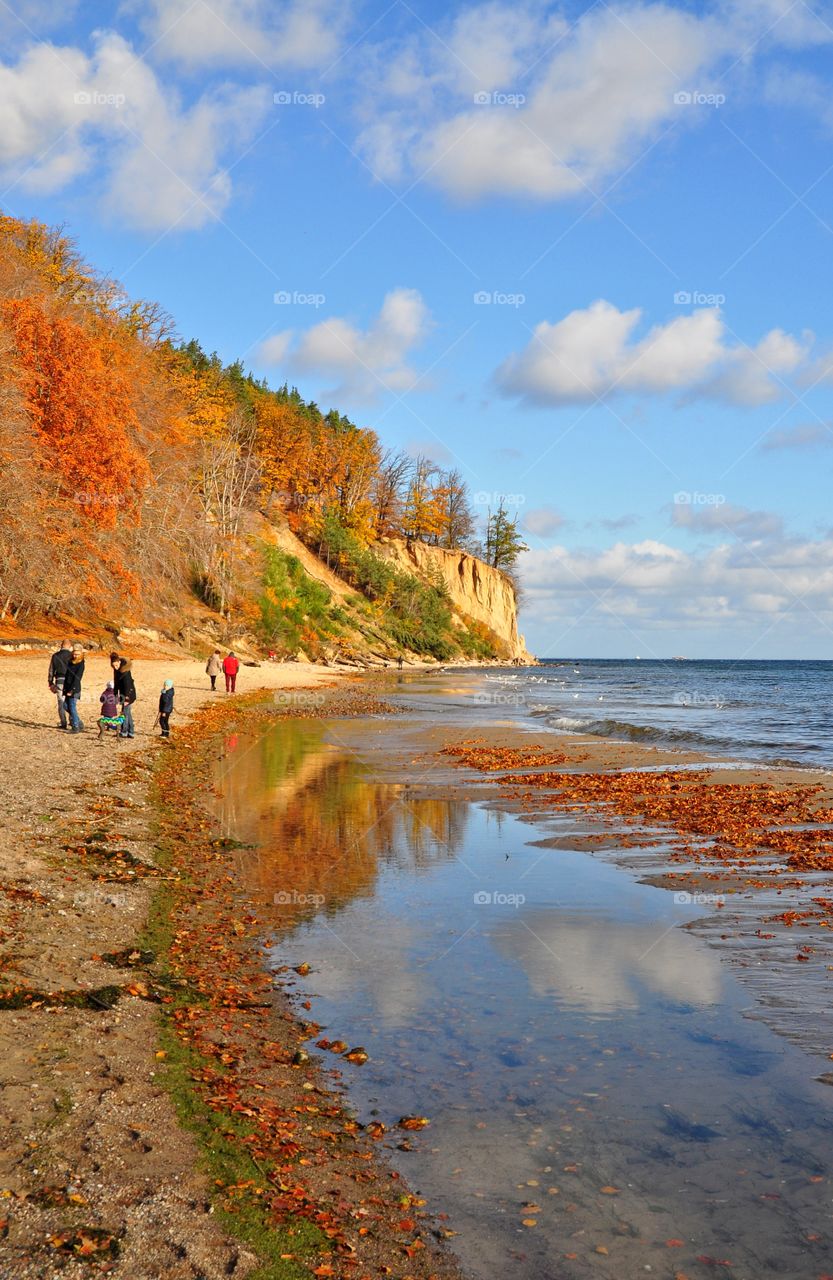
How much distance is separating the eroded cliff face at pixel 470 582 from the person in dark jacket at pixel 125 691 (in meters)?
85.8

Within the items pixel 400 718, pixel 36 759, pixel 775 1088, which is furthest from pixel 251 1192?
pixel 400 718

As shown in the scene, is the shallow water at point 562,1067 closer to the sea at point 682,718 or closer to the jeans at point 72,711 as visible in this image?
the jeans at point 72,711

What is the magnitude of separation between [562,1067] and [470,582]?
390ft

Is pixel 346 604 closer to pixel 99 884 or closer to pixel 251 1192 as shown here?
pixel 99 884

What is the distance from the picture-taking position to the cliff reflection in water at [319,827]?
37.1 ft

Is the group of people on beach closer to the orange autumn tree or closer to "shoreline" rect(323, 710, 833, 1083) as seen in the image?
"shoreline" rect(323, 710, 833, 1083)

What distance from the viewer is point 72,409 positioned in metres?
43.8

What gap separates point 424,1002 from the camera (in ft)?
25.1

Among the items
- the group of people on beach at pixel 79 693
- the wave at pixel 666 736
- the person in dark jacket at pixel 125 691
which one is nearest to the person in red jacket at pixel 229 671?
the wave at pixel 666 736

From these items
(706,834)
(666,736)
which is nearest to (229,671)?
(666,736)

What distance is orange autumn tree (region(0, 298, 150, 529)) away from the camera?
42125 mm

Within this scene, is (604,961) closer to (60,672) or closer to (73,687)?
(73,687)

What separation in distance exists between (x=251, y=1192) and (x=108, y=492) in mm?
43711

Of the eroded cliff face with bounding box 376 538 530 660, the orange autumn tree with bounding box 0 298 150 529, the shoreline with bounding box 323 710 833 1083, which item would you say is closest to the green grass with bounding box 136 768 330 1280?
the shoreline with bounding box 323 710 833 1083
